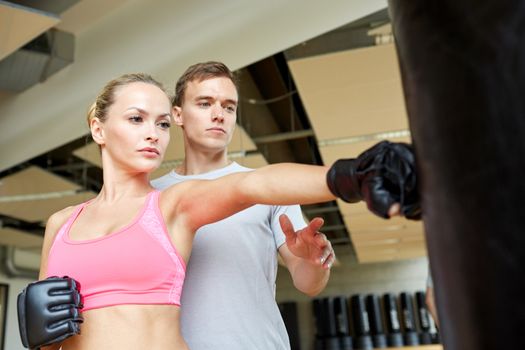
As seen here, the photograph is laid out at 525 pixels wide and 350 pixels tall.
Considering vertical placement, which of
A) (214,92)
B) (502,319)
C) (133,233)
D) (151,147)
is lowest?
(502,319)

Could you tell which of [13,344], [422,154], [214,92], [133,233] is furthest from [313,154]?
[13,344]

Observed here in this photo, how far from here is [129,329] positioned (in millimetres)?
1112

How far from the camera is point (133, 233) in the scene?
46.3 inches

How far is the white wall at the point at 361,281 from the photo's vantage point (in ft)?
50.8

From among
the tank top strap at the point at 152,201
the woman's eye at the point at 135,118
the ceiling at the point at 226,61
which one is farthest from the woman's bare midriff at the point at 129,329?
the ceiling at the point at 226,61

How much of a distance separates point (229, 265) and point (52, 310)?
1.68ft

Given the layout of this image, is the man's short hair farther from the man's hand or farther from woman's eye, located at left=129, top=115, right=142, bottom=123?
the man's hand

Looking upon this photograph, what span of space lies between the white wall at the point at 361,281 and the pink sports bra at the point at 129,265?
14684mm

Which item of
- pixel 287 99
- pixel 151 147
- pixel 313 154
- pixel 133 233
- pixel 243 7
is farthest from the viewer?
pixel 313 154

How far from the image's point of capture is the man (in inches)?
56.7

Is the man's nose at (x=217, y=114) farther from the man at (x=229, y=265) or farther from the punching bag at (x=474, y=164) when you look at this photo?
the punching bag at (x=474, y=164)

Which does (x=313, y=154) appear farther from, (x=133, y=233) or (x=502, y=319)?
(x=502, y=319)

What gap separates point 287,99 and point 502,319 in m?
5.81

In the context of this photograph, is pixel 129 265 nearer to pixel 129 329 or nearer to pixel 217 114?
pixel 129 329
